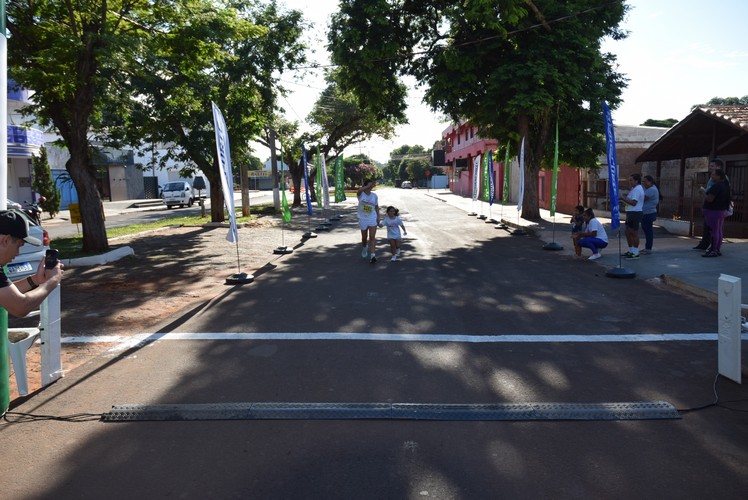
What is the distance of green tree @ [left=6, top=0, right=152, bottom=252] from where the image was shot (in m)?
11.0

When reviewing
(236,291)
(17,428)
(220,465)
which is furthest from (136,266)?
(220,465)

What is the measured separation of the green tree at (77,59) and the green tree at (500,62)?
7.81 metres

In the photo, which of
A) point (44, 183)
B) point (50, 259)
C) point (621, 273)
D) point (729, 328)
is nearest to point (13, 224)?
point (50, 259)

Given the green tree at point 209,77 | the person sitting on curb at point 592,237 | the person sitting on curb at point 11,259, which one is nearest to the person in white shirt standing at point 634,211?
the person sitting on curb at point 592,237

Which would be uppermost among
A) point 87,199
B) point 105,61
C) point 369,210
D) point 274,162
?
point 105,61

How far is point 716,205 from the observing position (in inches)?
425

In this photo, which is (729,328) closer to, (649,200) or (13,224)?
(13,224)

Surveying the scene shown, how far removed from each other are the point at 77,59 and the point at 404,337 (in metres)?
9.85

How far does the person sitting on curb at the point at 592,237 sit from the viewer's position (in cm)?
1212

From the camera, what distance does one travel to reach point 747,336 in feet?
20.2

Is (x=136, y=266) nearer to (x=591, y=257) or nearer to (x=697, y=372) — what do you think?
(x=591, y=257)

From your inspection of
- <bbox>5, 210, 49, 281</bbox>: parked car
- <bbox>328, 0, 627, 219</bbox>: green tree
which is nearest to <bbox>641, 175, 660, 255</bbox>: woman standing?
<bbox>328, 0, 627, 219</bbox>: green tree

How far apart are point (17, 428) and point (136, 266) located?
331 inches

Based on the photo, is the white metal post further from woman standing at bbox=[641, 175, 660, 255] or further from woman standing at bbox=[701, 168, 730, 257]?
woman standing at bbox=[641, 175, 660, 255]
